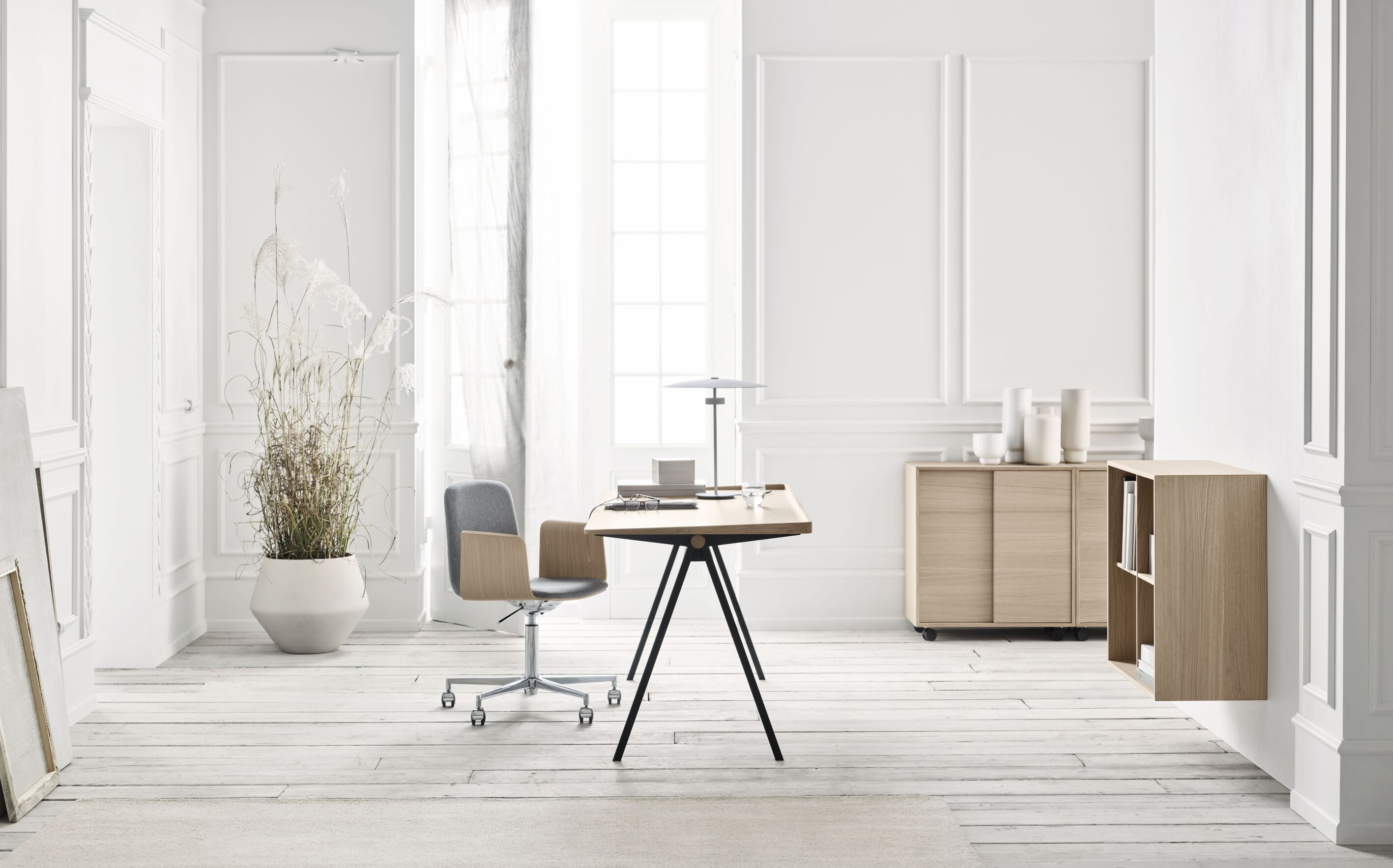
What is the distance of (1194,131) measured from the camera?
4.07m

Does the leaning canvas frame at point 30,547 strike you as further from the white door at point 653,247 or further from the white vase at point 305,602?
the white door at point 653,247

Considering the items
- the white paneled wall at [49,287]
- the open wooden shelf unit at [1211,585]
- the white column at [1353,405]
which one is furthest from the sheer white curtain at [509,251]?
the white column at [1353,405]

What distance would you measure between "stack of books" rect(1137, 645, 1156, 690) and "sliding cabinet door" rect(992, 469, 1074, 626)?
66.0 inches

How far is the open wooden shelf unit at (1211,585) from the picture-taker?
11.8 feet

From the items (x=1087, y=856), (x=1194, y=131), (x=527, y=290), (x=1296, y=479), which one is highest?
(x=1194, y=131)

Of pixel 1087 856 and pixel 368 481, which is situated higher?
pixel 368 481

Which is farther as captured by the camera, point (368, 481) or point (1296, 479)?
point (368, 481)

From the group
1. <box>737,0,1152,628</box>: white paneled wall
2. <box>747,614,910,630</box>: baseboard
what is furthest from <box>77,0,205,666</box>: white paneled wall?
<box>747,614,910,630</box>: baseboard

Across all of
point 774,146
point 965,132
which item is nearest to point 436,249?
point 774,146

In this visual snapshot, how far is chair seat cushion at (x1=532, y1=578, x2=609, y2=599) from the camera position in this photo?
4.23 meters

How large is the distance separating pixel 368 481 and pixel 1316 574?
4.24m

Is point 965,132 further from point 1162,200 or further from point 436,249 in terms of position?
point 436,249

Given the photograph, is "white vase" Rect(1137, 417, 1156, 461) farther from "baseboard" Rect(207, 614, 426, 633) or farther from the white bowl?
"baseboard" Rect(207, 614, 426, 633)

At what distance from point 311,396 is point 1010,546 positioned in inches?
132
